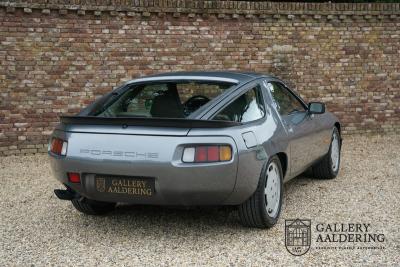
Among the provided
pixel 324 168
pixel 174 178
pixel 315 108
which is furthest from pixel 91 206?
pixel 324 168

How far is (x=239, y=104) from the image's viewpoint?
15.1 feet

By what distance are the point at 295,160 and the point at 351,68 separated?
19.9 feet

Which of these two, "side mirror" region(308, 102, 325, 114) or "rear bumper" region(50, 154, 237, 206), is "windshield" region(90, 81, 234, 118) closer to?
"rear bumper" region(50, 154, 237, 206)

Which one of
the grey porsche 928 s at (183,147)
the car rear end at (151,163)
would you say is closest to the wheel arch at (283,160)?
the grey porsche 928 s at (183,147)

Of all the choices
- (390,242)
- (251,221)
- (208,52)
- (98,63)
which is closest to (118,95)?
(251,221)

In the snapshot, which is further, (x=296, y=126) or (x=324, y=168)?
(x=324, y=168)

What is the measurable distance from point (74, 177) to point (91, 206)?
0.75 m

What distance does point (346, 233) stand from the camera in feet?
14.8

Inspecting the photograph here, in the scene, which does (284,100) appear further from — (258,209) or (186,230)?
(186,230)

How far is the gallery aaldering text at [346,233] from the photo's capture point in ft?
14.2
